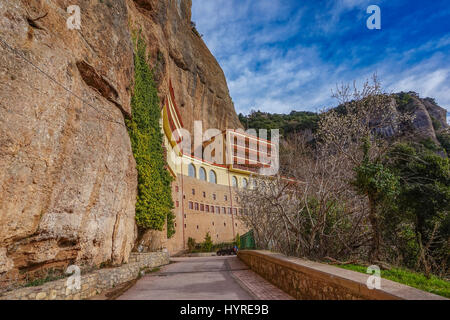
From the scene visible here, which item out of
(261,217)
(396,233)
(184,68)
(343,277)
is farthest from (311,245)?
(184,68)

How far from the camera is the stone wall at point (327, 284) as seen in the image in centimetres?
Result: 279

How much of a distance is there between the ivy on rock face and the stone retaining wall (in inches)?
68.3

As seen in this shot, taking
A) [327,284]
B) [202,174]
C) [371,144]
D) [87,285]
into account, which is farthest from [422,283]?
[202,174]

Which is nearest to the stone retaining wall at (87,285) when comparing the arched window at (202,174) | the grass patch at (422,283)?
the grass patch at (422,283)

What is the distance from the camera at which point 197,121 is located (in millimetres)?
31547

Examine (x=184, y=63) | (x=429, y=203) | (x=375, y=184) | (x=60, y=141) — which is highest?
(x=184, y=63)

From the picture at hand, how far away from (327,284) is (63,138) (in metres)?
5.94

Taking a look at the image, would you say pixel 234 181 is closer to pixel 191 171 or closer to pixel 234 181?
pixel 234 181

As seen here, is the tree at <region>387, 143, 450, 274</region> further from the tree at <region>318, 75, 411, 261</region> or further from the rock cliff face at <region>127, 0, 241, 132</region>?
the rock cliff face at <region>127, 0, 241, 132</region>

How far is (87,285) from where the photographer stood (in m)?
6.06

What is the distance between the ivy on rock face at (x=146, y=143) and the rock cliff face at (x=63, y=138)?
0.80 meters

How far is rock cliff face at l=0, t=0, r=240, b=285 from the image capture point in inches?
185

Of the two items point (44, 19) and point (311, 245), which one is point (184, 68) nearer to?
point (44, 19)
